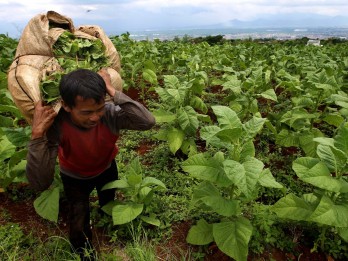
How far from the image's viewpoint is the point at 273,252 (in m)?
2.62

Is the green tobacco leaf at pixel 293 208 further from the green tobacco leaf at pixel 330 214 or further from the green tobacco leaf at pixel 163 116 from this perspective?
the green tobacco leaf at pixel 163 116

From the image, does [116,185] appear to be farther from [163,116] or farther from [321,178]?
[321,178]

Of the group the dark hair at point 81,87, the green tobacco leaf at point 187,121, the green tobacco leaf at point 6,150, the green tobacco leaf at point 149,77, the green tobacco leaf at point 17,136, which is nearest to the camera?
the dark hair at point 81,87

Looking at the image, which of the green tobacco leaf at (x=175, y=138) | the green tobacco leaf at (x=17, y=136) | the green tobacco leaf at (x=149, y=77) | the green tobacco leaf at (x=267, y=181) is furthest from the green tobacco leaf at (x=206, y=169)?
the green tobacco leaf at (x=149, y=77)

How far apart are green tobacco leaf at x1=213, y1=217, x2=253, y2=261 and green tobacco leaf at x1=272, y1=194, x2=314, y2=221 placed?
11.3 inches

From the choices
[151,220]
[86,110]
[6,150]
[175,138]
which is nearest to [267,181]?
[151,220]

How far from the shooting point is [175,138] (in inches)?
143

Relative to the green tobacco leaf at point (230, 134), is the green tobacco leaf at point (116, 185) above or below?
below

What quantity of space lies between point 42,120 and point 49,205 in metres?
0.90

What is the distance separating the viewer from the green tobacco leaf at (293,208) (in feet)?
7.93

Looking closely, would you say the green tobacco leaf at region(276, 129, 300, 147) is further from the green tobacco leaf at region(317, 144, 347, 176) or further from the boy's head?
the boy's head

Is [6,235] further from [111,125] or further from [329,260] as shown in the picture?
[329,260]

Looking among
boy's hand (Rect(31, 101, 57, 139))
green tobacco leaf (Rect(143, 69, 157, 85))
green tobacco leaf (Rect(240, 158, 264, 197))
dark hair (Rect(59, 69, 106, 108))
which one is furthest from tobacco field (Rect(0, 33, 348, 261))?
green tobacco leaf (Rect(143, 69, 157, 85))

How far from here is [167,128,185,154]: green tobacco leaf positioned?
3.59 m
